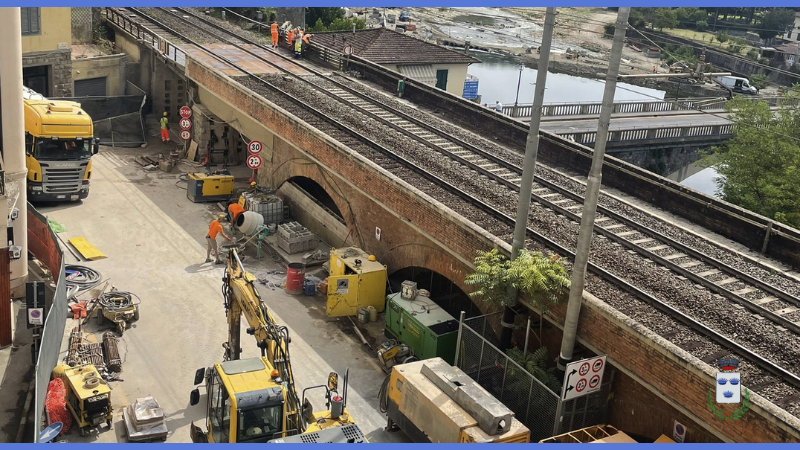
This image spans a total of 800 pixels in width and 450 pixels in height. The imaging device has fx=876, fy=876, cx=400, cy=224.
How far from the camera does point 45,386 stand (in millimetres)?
16812

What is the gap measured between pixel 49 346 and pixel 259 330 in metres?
4.36

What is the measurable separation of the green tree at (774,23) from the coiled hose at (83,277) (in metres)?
98.4

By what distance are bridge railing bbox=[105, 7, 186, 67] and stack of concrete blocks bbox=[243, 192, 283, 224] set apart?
1116cm

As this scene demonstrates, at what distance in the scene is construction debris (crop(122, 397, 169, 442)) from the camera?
55.1 feet

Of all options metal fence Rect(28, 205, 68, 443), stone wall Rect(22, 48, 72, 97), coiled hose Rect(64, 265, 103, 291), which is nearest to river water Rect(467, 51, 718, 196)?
stone wall Rect(22, 48, 72, 97)

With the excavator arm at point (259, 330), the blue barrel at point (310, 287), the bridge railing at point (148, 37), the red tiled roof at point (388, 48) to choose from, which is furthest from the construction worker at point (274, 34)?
the excavator arm at point (259, 330)

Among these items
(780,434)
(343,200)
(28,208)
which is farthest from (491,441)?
(28,208)

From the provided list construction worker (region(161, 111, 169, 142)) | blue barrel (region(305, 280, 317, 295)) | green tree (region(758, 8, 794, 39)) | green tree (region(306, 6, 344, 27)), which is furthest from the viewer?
green tree (region(758, 8, 794, 39))

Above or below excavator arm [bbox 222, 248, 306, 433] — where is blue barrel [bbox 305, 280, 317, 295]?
below

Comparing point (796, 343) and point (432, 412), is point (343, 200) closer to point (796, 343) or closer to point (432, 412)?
point (432, 412)

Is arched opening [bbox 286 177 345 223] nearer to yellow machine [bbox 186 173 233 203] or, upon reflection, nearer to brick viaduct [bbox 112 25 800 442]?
brick viaduct [bbox 112 25 800 442]

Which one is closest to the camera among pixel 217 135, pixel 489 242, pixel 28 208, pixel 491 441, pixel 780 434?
pixel 780 434

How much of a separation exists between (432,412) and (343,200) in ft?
35.4

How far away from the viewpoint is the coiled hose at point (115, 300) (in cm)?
2141
